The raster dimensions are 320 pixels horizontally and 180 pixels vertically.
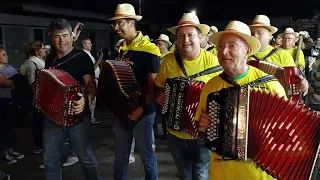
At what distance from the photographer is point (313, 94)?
546 centimetres

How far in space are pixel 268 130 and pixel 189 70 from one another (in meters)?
1.08

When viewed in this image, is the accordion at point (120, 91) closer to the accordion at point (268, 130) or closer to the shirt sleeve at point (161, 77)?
the shirt sleeve at point (161, 77)

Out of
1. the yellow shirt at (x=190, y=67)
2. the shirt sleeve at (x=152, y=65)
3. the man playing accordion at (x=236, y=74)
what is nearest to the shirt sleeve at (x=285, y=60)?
the yellow shirt at (x=190, y=67)

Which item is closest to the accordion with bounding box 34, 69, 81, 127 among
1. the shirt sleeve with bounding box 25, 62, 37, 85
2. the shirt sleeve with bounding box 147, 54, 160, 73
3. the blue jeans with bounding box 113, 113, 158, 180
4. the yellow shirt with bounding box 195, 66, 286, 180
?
the blue jeans with bounding box 113, 113, 158, 180

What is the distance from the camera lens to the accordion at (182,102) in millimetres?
2986

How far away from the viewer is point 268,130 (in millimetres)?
2197

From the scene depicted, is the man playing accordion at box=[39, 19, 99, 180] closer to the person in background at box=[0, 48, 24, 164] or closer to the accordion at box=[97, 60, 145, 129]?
the accordion at box=[97, 60, 145, 129]

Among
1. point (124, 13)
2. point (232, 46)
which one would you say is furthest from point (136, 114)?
point (232, 46)

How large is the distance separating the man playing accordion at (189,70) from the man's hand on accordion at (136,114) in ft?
0.98

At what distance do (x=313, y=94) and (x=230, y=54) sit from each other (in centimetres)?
354

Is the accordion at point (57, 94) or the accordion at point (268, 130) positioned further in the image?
the accordion at point (57, 94)

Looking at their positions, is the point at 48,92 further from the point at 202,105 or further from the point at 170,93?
the point at 202,105

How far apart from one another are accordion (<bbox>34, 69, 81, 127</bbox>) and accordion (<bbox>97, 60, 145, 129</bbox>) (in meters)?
0.28

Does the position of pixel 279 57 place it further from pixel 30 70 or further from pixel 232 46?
pixel 30 70
